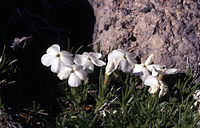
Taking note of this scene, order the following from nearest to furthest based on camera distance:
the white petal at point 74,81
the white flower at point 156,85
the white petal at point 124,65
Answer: the white petal at point 74,81
the white flower at point 156,85
the white petal at point 124,65

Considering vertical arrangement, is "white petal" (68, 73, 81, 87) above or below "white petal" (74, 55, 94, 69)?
below

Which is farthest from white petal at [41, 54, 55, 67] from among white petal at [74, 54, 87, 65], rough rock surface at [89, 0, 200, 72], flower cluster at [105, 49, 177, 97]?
rough rock surface at [89, 0, 200, 72]

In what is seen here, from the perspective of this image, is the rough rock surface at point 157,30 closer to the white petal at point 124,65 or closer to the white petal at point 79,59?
the white petal at point 124,65

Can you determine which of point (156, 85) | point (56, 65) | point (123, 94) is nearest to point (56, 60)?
point (56, 65)

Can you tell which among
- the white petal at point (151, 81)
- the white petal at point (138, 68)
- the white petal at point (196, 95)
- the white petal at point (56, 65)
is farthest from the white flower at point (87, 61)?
the white petal at point (196, 95)

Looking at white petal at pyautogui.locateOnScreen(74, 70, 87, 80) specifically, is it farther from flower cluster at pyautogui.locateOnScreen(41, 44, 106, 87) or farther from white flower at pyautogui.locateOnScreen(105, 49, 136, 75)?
white flower at pyautogui.locateOnScreen(105, 49, 136, 75)

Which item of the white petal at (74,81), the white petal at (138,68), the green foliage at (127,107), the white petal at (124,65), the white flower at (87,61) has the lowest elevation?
the green foliage at (127,107)

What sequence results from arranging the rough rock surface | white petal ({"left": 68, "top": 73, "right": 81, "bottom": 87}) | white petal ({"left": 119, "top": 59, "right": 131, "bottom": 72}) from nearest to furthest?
white petal ({"left": 68, "top": 73, "right": 81, "bottom": 87}), white petal ({"left": 119, "top": 59, "right": 131, "bottom": 72}), the rough rock surface
